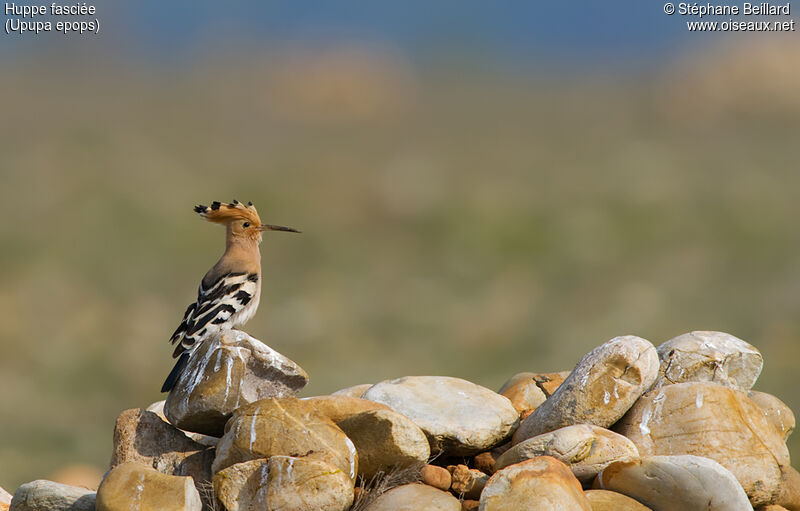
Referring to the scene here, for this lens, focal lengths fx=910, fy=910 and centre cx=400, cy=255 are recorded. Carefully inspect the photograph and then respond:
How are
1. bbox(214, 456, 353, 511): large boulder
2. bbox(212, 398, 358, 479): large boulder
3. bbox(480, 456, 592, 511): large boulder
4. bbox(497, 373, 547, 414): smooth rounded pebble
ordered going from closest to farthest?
bbox(480, 456, 592, 511): large boulder < bbox(214, 456, 353, 511): large boulder < bbox(212, 398, 358, 479): large boulder < bbox(497, 373, 547, 414): smooth rounded pebble

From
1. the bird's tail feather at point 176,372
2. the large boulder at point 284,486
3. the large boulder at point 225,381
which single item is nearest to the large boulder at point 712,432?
the large boulder at point 284,486

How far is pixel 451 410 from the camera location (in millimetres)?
9617

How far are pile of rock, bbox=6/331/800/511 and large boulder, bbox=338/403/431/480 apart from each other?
0.01 metres

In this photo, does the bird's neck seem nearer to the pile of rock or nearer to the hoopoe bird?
A: the hoopoe bird

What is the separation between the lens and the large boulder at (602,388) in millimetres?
9320

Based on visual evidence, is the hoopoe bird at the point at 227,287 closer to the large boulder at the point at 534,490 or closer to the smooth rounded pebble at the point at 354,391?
the smooth rounded pebble at the point at 354,391

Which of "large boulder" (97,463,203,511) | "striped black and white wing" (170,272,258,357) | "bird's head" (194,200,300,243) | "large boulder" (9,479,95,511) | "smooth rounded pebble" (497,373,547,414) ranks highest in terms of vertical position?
"bird's head" (194,200,300,243)

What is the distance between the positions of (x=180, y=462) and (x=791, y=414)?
7.20 meters

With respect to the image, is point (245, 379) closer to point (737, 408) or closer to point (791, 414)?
point (737, 408)

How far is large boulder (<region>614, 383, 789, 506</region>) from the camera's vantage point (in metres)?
9.31

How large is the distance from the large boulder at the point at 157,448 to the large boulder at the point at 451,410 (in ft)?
6.32

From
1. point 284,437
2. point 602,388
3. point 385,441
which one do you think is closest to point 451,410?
point 385,441

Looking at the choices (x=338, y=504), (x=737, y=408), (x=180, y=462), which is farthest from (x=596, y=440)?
(x=180, y=462)

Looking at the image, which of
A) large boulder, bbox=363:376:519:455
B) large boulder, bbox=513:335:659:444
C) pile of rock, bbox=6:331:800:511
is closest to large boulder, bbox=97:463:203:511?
pile of rock, bbox=6:331:800:511
